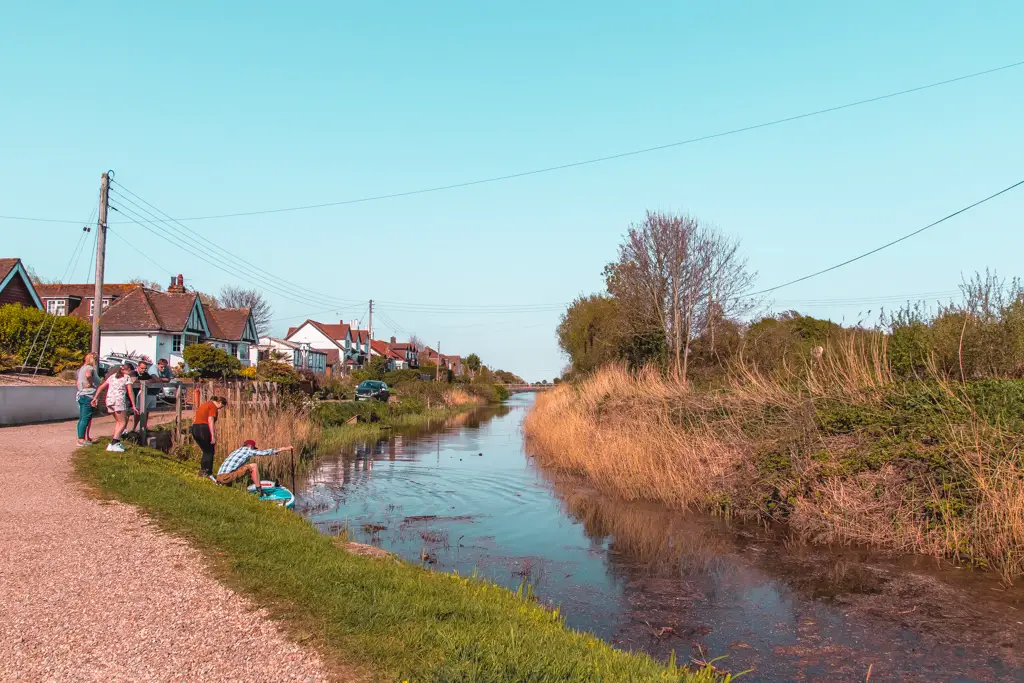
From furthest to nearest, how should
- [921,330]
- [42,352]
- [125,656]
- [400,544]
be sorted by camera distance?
[42,352]
[921,330]
[400,544]
[125,656]

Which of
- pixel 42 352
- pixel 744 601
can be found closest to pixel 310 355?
pixel 42 352

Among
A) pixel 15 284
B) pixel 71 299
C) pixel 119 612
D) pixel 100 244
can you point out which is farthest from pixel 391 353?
pixel 119 612

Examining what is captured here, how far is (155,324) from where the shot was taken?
49344mm

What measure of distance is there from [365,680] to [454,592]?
257cm

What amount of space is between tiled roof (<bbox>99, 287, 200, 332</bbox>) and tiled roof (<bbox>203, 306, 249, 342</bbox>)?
17.4 feet

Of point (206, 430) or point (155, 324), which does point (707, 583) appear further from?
point (155, 324)

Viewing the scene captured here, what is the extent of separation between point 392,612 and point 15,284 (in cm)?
3821

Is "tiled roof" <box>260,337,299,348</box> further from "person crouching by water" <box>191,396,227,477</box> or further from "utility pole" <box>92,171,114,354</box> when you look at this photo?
"person crouching by water" <box>191,396,227,477</box>

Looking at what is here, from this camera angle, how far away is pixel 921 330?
16.2 metres

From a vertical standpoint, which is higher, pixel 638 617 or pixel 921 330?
pixel 921 330

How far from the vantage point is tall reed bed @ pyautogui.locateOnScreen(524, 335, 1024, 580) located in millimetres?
10719

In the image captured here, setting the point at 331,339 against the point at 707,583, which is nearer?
the point at 707,583

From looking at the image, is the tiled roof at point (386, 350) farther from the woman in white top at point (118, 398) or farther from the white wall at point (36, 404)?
the woman in white top at point (118, 398)

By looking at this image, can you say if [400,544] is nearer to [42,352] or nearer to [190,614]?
[190,614]
